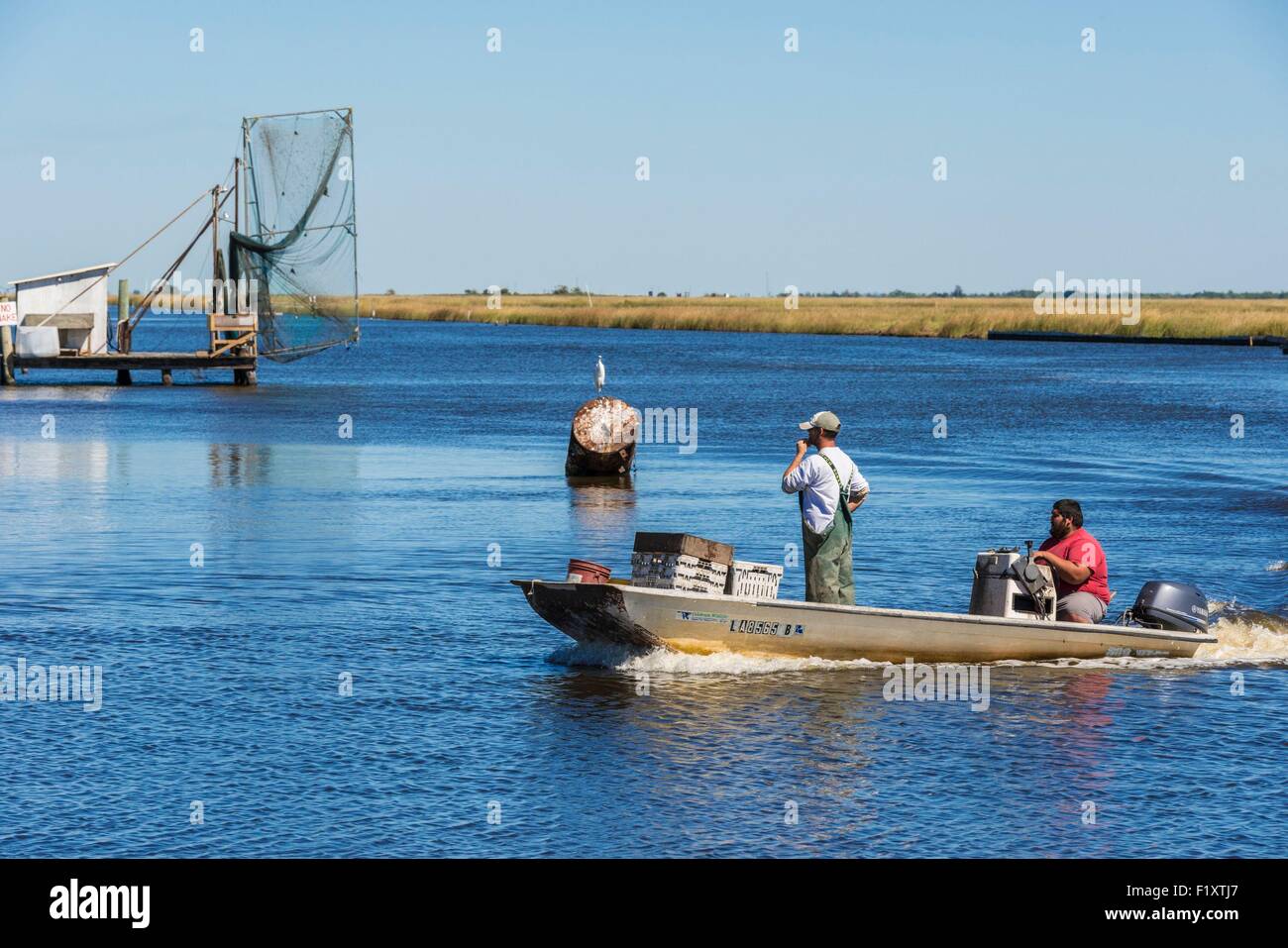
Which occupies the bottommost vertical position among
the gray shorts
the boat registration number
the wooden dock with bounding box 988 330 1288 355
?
the boat registration number

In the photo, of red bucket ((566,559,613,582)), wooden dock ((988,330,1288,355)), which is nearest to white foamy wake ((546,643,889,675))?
red bucket ((566,559,613,582))

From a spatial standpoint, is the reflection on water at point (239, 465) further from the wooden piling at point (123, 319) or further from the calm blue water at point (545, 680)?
the wooden piling at point (123, 319)

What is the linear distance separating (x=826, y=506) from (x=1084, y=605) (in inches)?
110

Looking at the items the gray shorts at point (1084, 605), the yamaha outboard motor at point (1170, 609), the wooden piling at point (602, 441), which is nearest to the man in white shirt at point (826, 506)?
the gray shorts at point (1084, 605)

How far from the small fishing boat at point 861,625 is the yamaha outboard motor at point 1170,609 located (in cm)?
2

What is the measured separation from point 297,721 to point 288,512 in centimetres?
1500

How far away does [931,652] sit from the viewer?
16484mm

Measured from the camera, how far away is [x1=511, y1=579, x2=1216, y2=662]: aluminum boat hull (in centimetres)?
1616

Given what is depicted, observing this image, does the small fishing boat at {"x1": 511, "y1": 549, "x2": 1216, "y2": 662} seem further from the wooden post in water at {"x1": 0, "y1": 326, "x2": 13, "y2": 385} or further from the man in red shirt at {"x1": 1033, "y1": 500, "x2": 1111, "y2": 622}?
the wooden post in water at {"x1": 0, "y1": 326, "x2": 13, "y2": 385}

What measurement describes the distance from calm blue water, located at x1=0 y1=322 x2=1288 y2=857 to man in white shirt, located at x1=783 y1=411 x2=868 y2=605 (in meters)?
0.81

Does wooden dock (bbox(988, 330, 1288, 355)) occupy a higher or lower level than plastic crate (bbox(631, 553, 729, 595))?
higher

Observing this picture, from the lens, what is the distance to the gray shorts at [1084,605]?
16719 mm
